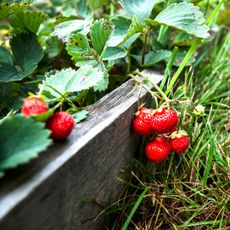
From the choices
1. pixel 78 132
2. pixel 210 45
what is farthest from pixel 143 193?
pixel 210 45

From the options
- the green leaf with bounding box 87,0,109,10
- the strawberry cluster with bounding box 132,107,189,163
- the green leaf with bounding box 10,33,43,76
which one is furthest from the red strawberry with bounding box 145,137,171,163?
the green leaf with bounding box 87,0,109,10

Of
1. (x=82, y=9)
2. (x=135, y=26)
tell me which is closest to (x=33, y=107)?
(x=135, y=26)

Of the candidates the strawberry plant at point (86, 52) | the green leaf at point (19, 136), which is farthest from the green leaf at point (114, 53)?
the green leaf at point (19, 136)

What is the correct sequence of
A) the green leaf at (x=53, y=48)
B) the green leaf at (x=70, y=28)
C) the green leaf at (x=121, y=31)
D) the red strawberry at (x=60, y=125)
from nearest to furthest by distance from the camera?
the red strawberry at (x=60, y=125)
the green leaf at (x=121, y=31)
the green leaf at (x=70, y=28)
the green leaf at (x=53, y=48)

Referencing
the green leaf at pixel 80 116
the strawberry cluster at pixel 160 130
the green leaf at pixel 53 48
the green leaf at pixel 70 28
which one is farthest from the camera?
the green leaf at pixel 53 48

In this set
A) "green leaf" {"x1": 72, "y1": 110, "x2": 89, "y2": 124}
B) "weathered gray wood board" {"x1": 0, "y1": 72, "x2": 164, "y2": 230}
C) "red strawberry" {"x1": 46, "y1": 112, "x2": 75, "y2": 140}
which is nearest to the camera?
"weathered gray wood board" {"x1": 0, "y1": 72, "x2": 164, "y2": 230}

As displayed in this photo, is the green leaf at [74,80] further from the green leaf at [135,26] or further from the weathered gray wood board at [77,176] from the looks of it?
the green leaf at [135,26]

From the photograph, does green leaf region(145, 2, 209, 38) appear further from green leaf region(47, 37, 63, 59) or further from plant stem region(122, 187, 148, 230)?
plant stem region(122, 187, 148, 230)
